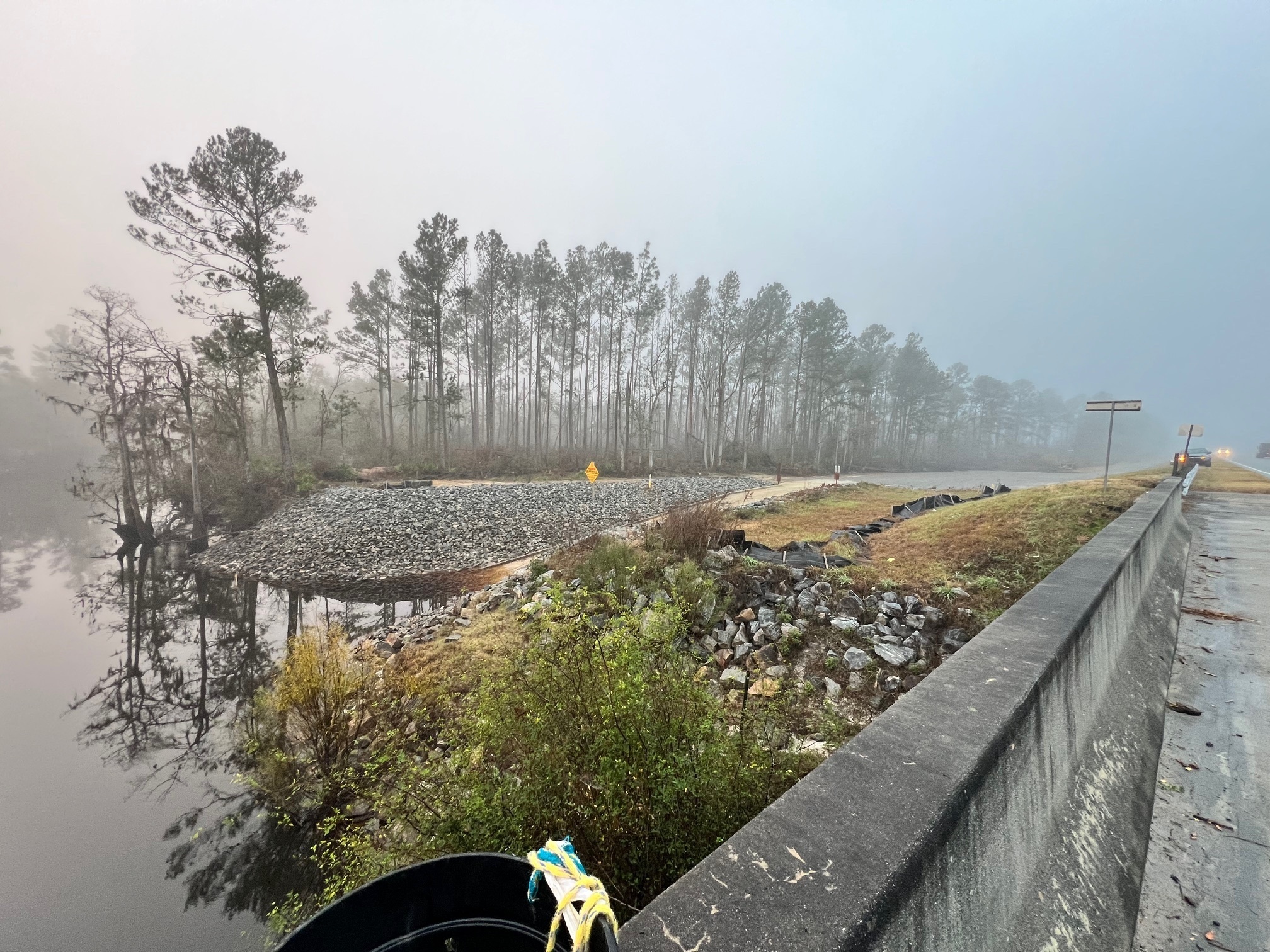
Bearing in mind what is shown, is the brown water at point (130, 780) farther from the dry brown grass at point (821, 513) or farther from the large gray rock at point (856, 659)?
the dry brown grass at point (821, 513)

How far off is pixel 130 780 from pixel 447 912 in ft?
18.9

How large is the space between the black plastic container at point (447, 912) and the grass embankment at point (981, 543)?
17.0 feet

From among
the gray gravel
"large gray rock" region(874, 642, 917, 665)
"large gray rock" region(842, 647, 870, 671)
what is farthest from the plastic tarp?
the gray gravel

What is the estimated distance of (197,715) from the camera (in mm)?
5566

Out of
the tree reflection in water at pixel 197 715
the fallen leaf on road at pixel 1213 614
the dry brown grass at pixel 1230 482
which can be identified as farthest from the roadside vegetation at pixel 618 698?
the dry brown grass at pixel 1230 482

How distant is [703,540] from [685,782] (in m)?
5.81

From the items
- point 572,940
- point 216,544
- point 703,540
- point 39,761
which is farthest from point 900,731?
point 216,544

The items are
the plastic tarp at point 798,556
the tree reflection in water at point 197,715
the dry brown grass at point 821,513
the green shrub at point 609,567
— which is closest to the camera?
the tree reflection in water at point 197,715

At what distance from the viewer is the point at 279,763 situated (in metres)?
4.11

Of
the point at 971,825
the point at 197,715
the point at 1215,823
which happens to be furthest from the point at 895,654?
the point at 197,715

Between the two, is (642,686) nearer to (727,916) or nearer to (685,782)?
(685,782)

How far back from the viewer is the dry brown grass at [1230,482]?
1485 cm

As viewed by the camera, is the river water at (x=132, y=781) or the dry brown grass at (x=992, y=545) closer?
the river water at (x=132, y=781)

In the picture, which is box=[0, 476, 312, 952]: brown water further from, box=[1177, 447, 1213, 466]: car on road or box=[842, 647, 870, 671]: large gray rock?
box=[1177, 447, 1213, 466]: car on road
